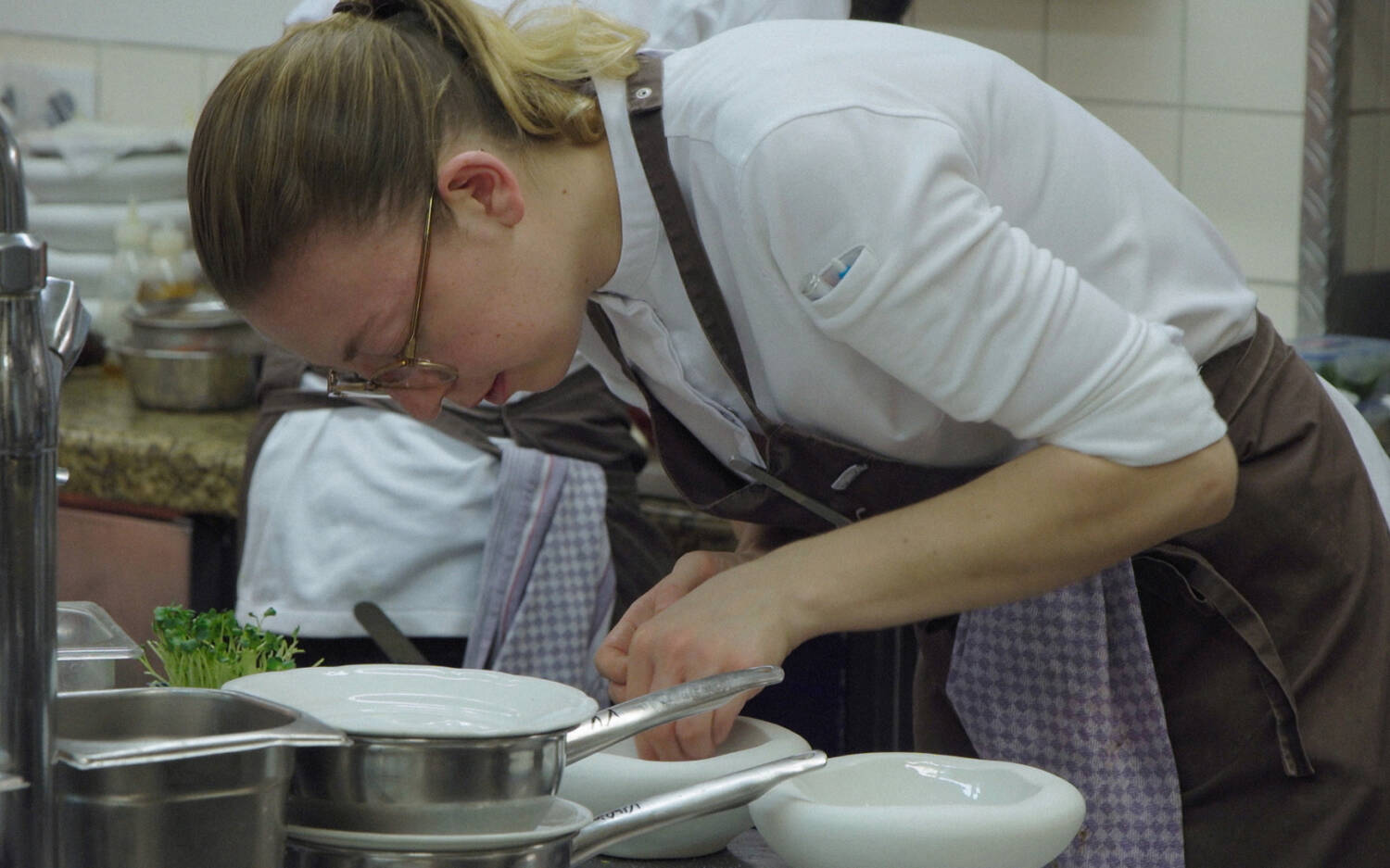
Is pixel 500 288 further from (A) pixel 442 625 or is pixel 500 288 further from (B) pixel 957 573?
(A) pixel 442 625

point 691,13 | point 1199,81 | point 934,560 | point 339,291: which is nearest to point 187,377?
point 691,13

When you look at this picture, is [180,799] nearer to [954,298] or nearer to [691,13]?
[954,298]

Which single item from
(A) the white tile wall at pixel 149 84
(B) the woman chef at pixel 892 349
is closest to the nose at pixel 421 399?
(B) the woman chef at pixel 892 349

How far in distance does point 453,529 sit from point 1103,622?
2.85ft

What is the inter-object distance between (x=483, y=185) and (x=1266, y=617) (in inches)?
23.6

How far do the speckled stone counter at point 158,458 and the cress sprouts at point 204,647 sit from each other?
1.17 metres

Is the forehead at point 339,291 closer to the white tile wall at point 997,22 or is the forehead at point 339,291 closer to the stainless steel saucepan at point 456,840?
the stainless steel saucepan at point 456,840

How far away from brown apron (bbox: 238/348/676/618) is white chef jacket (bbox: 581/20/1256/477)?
2.24 ft

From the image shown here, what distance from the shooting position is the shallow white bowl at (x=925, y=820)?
73cm

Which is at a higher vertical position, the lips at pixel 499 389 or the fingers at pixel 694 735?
the lips at pixel 499 389

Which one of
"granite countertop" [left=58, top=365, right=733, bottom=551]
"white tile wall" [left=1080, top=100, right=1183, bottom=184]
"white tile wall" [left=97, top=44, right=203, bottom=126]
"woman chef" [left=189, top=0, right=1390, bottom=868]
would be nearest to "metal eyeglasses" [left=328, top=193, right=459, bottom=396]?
"woman chef" [left=189, top=0, right=1390, bottom=868]

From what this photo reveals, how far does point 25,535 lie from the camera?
59 centimetres

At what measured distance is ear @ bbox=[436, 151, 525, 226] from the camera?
3.02 feet

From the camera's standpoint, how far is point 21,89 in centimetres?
270
